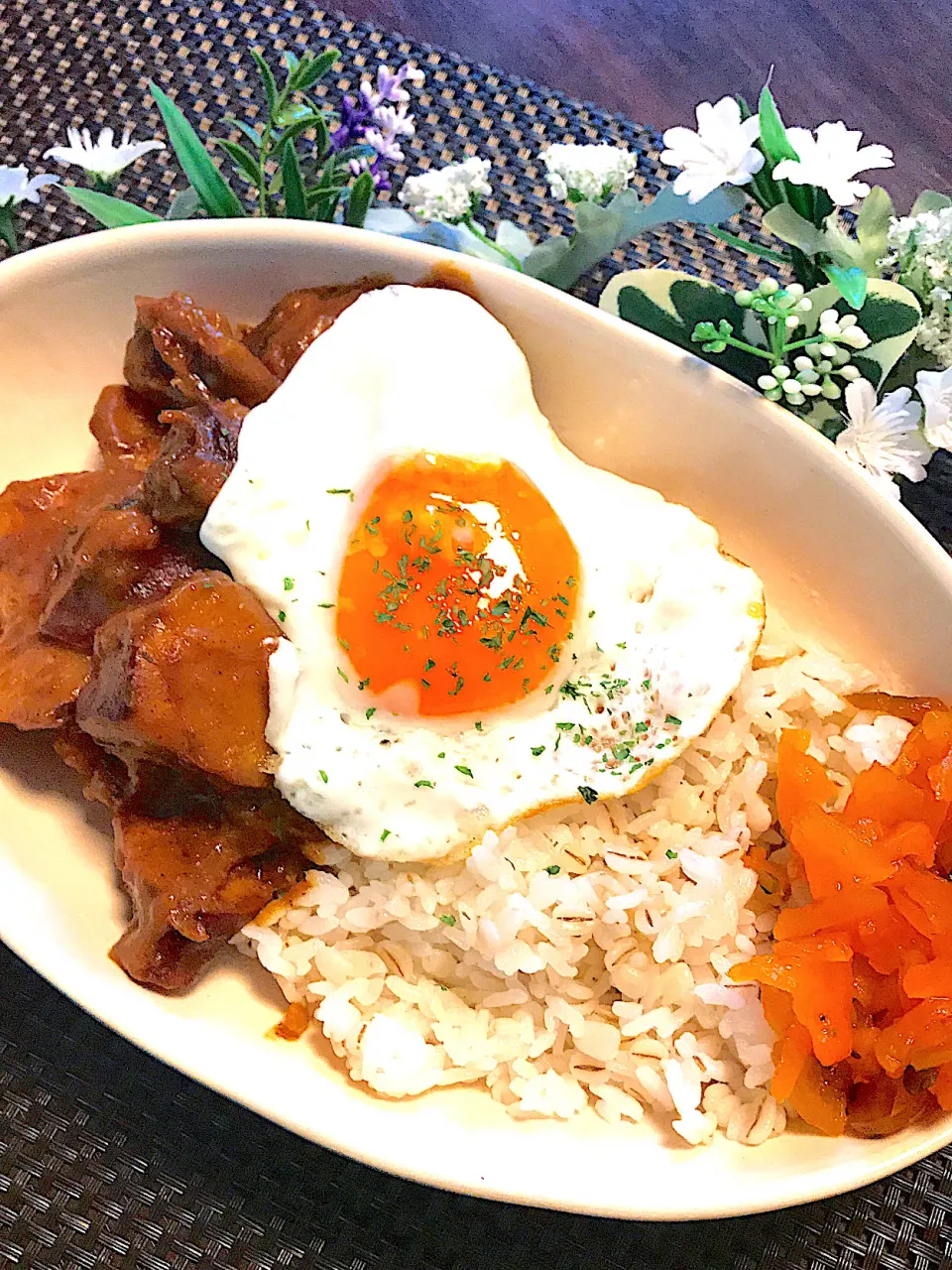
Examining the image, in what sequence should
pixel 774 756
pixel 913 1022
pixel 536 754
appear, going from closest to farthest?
1. pixel 913 1022
2. pixel 536 754
3. pixel 774 756

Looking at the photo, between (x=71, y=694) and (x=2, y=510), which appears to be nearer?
(x=71, y=694)

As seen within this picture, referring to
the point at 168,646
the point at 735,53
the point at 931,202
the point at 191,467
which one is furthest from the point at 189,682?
the point at 735,53

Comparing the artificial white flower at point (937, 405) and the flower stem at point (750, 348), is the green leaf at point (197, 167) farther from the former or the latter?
the artificial white flower at point (937, 405)

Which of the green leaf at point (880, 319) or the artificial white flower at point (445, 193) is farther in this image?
the artificial white flower at point (445, 193)

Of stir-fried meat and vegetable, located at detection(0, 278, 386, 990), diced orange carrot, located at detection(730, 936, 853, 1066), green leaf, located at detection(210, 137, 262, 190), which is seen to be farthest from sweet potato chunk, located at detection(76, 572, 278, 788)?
green leaf, located at detection(210, 137, 262, 190)

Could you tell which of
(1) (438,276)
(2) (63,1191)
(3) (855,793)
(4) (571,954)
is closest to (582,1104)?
(4) (571,954)

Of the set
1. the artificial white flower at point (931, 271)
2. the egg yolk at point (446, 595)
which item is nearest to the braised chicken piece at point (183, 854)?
the egg yolk at point (446, 595)

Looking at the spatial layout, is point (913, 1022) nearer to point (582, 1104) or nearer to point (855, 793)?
point (855, 793)
